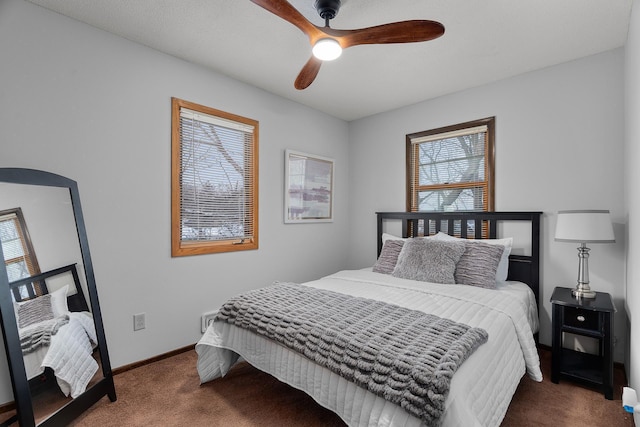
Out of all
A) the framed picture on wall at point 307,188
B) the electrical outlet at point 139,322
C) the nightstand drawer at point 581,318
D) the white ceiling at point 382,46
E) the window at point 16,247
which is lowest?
the electrical outlet at point 139,322

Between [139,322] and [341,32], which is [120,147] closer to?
[139,322]

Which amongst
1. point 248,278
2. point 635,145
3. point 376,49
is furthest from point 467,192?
point 248,278

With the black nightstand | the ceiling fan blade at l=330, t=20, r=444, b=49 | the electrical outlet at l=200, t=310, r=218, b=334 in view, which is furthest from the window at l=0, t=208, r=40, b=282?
the black nightstand

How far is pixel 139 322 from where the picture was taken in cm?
242

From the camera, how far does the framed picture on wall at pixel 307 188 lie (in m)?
3.54

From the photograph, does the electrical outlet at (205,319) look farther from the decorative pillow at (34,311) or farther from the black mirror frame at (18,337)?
the decorative pillow at (34,311)

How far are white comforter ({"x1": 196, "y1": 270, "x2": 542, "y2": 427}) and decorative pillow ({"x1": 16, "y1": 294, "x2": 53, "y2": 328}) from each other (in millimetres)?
889

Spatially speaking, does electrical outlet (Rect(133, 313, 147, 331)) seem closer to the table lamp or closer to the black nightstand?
the black nightstand

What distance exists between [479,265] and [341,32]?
2087 millimetres

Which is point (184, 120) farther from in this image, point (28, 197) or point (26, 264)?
point (26, 264)

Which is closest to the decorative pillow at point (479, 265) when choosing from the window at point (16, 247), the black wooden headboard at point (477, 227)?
the black wooden headboard at point (477, 227)

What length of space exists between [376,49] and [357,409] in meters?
2.43

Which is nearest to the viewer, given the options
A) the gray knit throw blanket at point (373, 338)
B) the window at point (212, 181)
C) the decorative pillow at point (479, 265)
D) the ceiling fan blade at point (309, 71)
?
the gray knit throw blanket at point (373, 338)

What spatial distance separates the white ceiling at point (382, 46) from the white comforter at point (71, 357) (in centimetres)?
200
